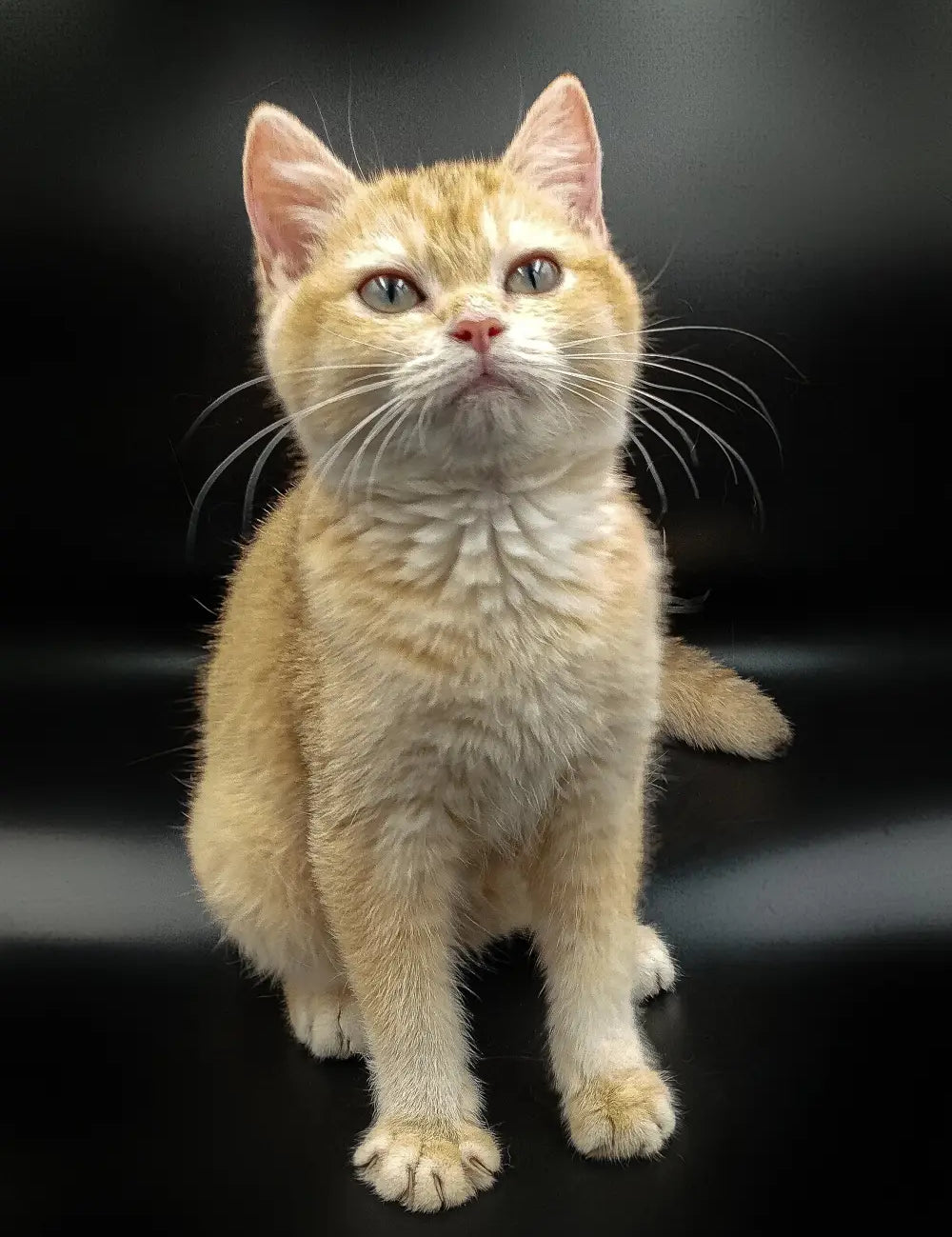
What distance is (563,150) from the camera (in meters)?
1.06

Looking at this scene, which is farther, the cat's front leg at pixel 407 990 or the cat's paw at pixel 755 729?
the cat's paw at pixel 755 729

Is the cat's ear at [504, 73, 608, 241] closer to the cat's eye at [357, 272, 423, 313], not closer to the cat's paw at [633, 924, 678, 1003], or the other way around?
the cat's eye at [357, 272, 423, 313]

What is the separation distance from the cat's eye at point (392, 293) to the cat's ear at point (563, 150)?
184mm

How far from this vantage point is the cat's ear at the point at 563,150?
41.4 inches

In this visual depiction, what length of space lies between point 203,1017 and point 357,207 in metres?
0.83

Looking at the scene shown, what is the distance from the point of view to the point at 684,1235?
97cm

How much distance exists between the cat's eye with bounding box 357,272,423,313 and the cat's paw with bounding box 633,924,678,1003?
0.67m

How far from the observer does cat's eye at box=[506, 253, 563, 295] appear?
971 millimetres

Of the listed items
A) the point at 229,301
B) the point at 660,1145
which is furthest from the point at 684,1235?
the point at 229,301

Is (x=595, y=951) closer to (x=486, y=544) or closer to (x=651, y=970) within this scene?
(x=651, y=970)

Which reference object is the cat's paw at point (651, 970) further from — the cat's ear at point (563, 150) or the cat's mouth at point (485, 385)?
the cat's ear at point (563, 150)

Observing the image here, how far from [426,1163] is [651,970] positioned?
33 cm

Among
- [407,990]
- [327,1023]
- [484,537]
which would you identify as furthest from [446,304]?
[327,1023]

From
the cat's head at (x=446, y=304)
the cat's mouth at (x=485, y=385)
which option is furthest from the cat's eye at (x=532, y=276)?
the cat's mouth at (x=485, y=385)
